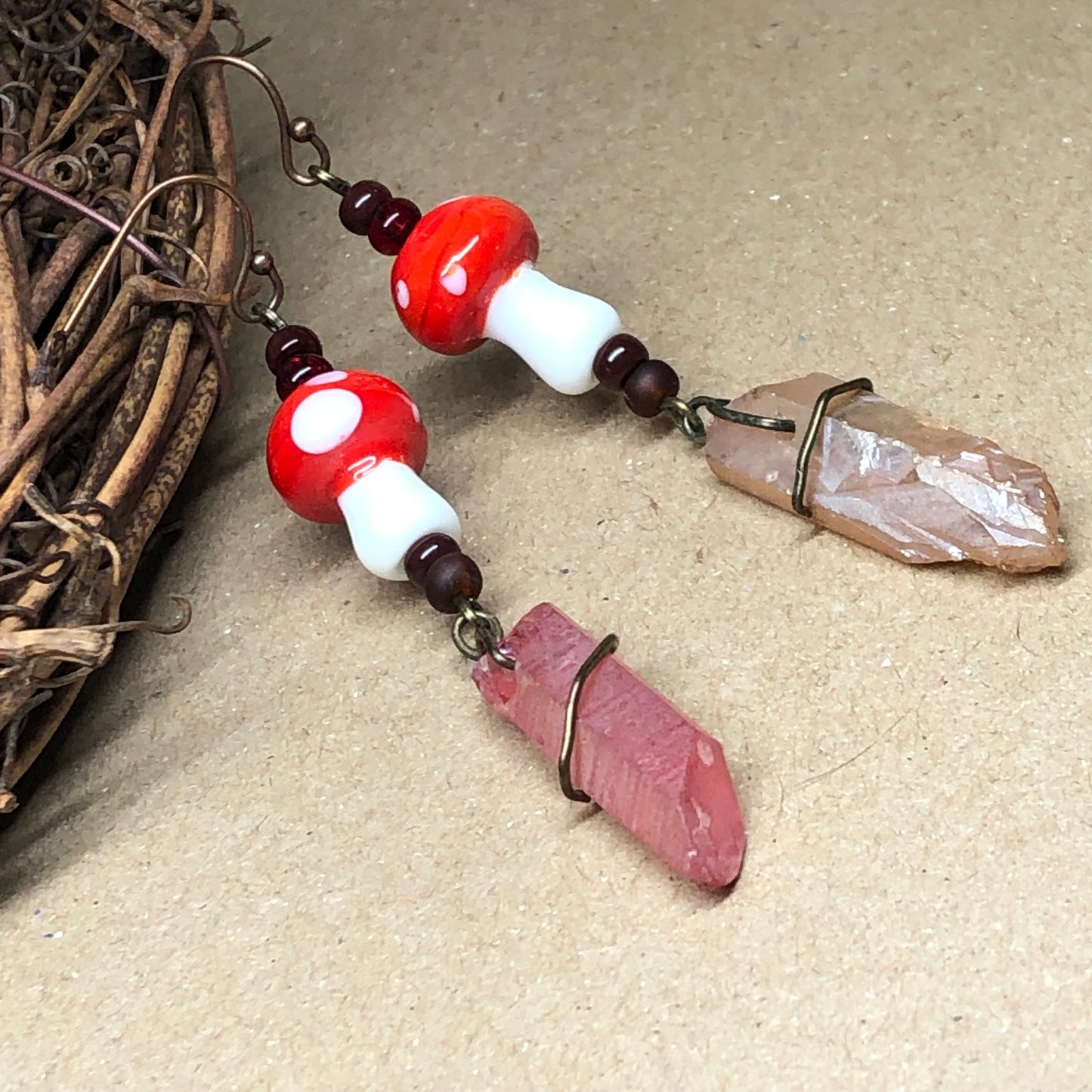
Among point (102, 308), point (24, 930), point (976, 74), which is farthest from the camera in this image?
point (976, 74)

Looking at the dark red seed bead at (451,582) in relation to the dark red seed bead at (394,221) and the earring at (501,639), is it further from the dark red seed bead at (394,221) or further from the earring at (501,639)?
the dark red seed bead at (394,221)

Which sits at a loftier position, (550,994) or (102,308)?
(102,308)

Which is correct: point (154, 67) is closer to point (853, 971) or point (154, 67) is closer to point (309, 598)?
point (309, 598)

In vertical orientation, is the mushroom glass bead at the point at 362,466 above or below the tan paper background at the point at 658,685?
above

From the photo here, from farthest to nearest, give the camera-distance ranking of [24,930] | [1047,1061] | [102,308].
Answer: [102,308], [24,930], [1047,1061]

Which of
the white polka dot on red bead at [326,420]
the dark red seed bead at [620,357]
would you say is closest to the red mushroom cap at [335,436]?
the white polka dot on red bead at [326,420]

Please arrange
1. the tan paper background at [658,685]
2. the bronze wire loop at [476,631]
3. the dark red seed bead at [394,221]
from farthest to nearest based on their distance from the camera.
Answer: the dark red seed bead at [394,221] → the bronze wire loop at [476,631] → the tan paper background at [658,685]

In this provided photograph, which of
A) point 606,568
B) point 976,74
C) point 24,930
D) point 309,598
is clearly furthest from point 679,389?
point 24,930
